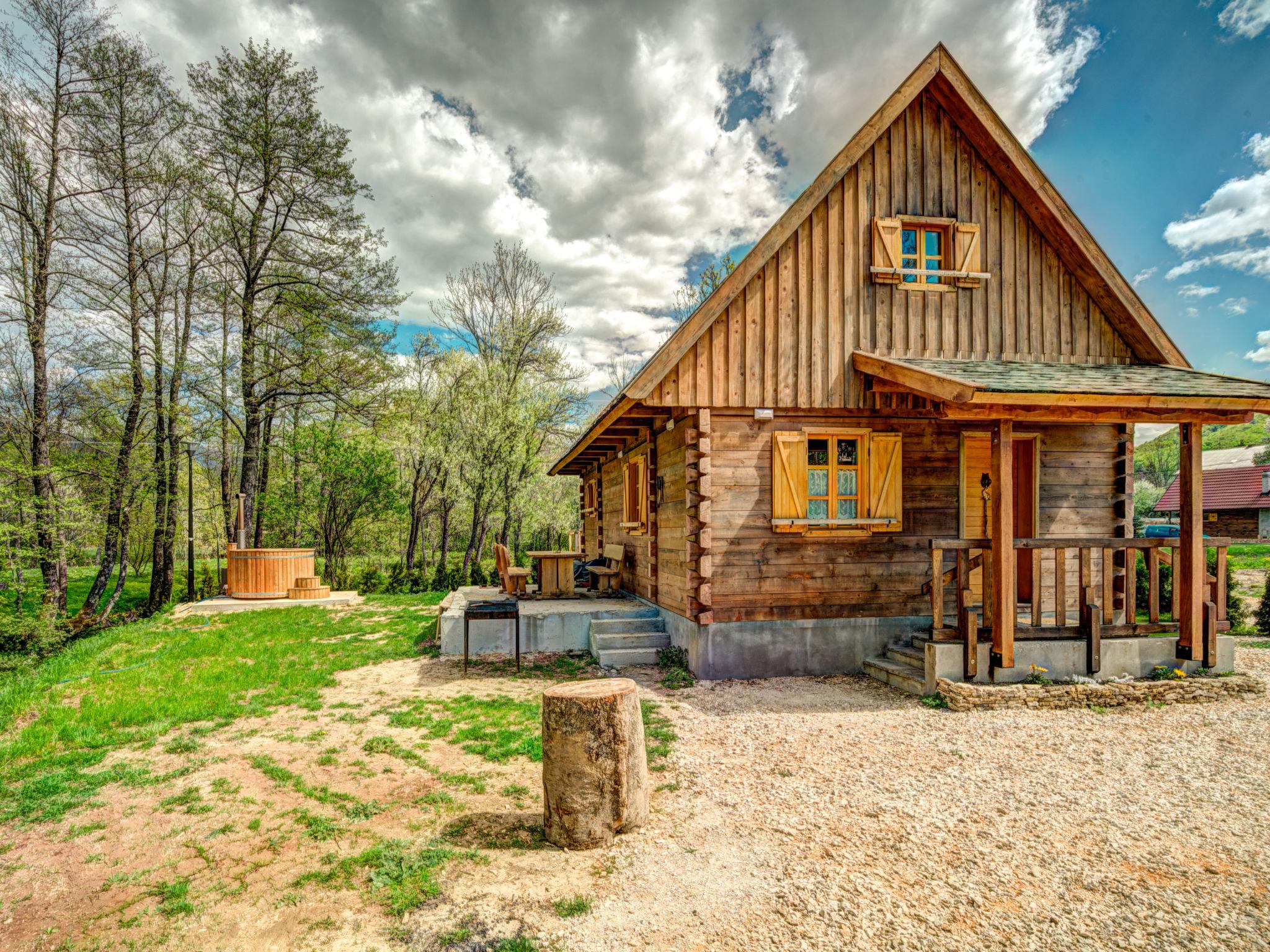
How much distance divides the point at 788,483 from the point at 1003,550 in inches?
103

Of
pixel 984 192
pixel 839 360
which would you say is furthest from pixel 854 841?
pixel 984 192

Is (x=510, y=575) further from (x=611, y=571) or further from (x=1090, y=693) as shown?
(x=1090, y=693)

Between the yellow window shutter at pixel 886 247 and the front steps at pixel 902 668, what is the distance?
505 centimetres

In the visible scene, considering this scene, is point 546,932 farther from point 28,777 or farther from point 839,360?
point 839,360

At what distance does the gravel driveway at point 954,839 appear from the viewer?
3.22 m

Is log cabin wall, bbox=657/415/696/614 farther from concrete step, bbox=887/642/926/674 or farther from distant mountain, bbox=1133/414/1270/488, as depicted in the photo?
distant mountain, bbox=1133/414/1270/488

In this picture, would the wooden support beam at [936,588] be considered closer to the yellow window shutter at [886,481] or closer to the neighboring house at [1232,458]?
the yellow window shutter at [886,481]

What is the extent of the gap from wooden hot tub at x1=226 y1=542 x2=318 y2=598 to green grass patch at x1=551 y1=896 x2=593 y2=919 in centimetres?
1521

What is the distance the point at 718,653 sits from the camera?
847 centimetres

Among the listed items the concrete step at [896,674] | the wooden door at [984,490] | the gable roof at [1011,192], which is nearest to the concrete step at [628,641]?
the concrete step at [896,674]

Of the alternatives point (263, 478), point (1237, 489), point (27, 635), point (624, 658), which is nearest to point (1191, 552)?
point (624, 658)

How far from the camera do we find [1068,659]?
24.9 ft

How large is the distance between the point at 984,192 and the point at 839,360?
3.52 meters

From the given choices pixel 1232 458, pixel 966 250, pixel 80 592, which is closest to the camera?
pixel 966 250
